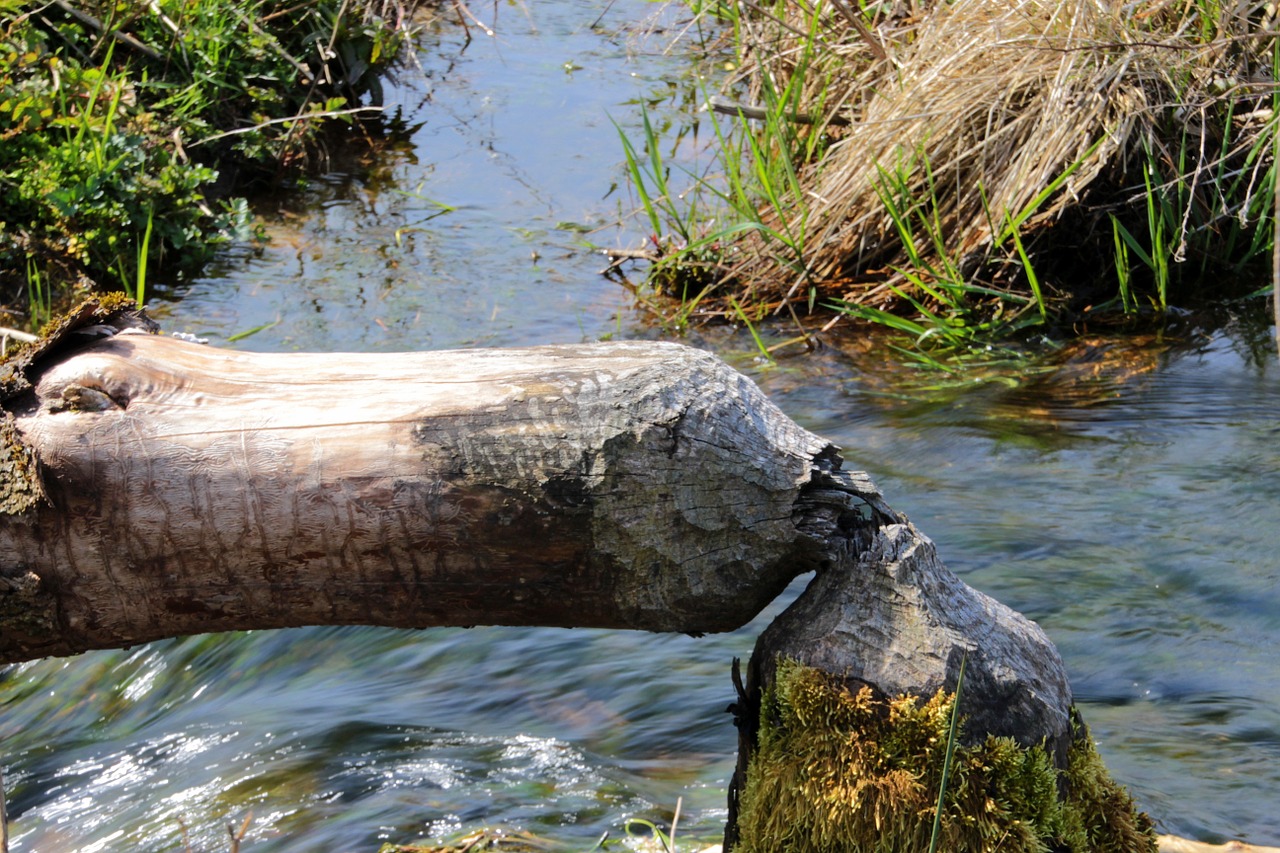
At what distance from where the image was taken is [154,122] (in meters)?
6.65

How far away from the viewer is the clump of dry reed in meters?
5.35

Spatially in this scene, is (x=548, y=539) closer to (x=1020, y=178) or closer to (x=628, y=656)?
(x=628, y=656)

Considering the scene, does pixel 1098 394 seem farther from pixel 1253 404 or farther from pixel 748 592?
pixel 748 592

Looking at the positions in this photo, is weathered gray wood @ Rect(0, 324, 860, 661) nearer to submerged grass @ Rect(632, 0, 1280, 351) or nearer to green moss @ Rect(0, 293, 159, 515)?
green moss @ Rect(0, 293, 159, 515)

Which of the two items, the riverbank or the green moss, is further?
the riverbank

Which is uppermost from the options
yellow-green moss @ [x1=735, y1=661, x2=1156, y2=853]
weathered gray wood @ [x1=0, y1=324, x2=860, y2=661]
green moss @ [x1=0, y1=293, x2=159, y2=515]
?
green moss @ [x1=0, y1=293, x2=159, y2=515]

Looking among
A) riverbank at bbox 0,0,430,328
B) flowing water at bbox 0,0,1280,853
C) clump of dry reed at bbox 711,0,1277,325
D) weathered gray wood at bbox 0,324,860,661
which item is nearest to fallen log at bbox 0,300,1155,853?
weathered gray wood at bbox 0,324,860,661

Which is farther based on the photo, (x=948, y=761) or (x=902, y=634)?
(x=902, y=634)

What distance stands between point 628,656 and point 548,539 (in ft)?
7.03

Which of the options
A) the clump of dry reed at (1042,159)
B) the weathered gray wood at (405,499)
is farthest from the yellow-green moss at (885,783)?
the clump of dry reed at (1042,159)

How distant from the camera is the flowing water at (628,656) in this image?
120 inches

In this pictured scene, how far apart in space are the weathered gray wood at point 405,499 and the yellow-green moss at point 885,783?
19cm

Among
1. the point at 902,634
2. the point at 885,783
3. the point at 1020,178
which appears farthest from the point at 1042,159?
the point at 885,783

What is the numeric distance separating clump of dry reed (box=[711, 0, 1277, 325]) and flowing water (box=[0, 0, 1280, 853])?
1.56 feet
